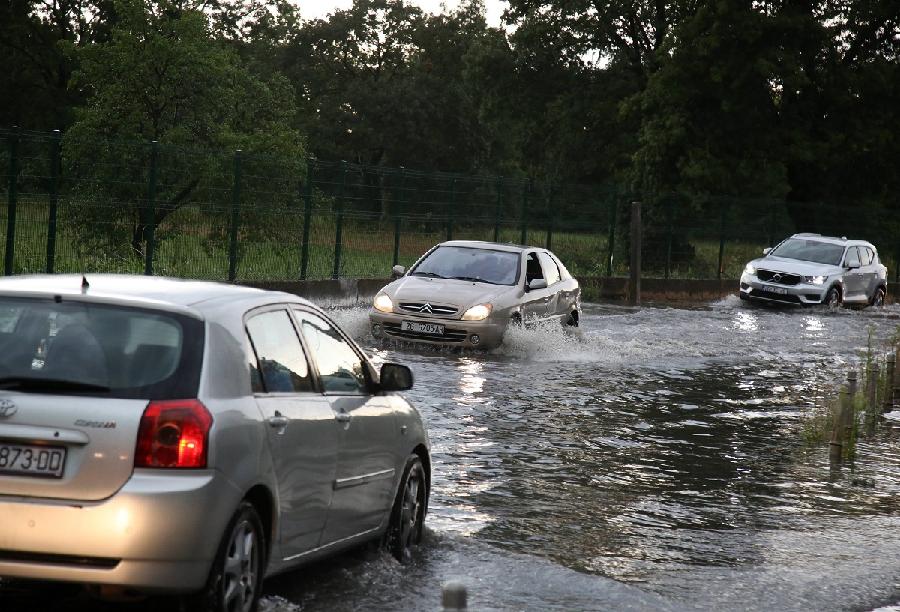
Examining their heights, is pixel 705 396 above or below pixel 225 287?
below

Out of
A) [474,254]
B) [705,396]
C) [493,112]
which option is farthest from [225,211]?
[493,112]

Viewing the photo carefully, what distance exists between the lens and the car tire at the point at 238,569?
19.7 feet

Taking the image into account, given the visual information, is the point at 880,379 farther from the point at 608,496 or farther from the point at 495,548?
the point at 495,548

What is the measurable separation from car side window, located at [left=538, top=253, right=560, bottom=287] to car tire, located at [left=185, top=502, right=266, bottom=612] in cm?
1585

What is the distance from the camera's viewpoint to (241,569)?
6.23 meters

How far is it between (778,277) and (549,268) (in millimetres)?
14499

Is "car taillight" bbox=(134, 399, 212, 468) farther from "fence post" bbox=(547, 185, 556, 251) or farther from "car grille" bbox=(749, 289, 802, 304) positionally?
"fence post" bbox=(547, 185, 556, 251)

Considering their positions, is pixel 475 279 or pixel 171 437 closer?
pixel 171 437

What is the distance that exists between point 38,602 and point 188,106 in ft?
112

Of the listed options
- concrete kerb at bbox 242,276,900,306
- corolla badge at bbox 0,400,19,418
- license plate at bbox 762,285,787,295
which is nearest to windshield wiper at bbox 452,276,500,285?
concrete kerb at bbox 242,276,900,306

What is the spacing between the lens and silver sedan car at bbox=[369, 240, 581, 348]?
20.0 metres

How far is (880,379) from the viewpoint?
18188mm

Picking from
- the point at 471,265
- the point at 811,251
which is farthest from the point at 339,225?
the point at 811,251

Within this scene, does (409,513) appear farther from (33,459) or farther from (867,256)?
(867,256)
